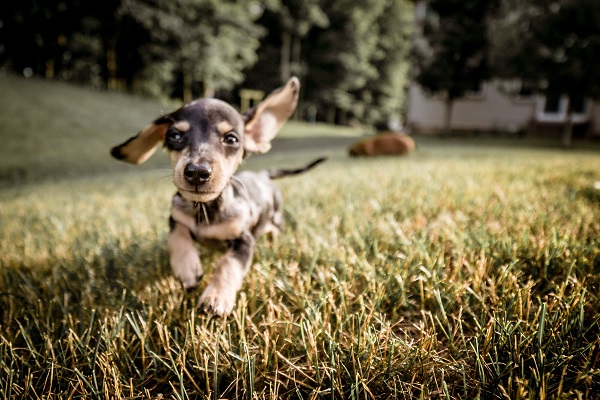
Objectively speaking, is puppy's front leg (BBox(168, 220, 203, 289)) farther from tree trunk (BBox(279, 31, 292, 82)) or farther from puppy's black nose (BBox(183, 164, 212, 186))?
tree trunk (BBox(279, 31, 292, 82))

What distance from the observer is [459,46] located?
17.0m

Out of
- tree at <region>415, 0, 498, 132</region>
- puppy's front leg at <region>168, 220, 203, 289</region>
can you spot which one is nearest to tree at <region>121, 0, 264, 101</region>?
tree at <region>415, 0, 498, 132</region>

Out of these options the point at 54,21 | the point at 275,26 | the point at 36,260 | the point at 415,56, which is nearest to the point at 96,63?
the point at 54,21

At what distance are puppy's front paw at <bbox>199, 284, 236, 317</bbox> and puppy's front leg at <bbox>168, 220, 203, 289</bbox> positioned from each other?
0.16 m

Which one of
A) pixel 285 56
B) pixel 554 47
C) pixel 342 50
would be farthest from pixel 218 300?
pixel 342 50

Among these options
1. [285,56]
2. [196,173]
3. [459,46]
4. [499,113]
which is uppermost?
[285,56]

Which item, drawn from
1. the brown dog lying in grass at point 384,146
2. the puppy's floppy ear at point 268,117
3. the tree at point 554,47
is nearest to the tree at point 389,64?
the tree at point 554,47

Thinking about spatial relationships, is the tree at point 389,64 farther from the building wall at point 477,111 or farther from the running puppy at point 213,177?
the running puppy at point 213,177

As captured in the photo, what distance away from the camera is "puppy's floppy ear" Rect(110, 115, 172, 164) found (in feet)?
6.40

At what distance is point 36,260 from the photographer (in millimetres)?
2312

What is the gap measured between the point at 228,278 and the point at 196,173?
0.49m

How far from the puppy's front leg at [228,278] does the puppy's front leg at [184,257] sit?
0.39 ft

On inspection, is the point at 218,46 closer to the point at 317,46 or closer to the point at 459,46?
the point at 459,46

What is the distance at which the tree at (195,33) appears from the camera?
16.4 metres
